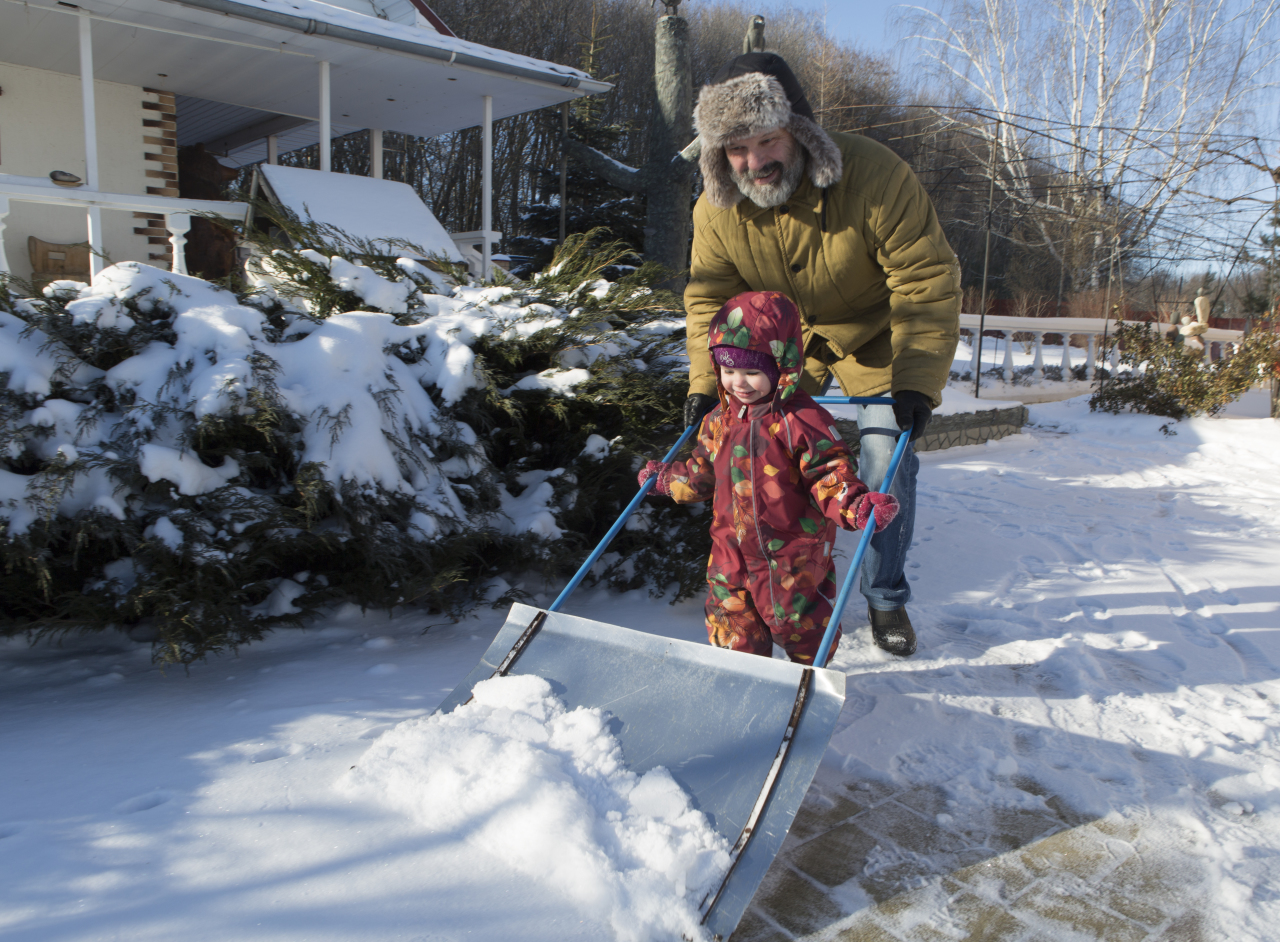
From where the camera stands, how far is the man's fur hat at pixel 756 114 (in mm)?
2492

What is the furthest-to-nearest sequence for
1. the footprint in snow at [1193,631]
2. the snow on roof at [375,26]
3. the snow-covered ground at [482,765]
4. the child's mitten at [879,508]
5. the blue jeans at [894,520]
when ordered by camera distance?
the snow on roof at [375,26]
the footprint in snow at [1193,631]
the blue jeans at [894,520]
the child's mitten at [879,508]
the snow-covered ground at [482,765]

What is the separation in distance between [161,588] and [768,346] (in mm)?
1832

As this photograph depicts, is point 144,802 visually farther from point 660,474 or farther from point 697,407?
point 697,407

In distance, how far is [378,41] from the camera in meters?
6.61

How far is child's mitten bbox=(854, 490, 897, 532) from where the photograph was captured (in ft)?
6.79

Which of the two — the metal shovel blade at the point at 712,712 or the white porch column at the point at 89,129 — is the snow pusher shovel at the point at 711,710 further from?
the white porch column at the point at 89,129

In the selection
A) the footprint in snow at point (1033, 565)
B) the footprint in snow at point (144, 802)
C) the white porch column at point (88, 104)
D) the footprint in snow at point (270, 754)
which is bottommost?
the footprint in snow at point (270, 754)

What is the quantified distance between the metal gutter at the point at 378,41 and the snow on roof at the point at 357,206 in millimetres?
1054

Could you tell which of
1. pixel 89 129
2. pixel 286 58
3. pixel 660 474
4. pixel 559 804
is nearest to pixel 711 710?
pixel 559 804

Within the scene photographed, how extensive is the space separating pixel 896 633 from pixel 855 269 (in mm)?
1291

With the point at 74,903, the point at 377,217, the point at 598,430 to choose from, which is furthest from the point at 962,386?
the point at 74,903

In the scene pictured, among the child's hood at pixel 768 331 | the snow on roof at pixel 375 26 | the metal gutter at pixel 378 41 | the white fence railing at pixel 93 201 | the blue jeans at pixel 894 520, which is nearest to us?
the child's hood at pixel 768 331

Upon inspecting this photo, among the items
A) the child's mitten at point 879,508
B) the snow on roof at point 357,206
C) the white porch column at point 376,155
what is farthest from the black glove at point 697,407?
the white porch column at point 376,155

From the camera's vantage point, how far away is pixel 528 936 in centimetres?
152
